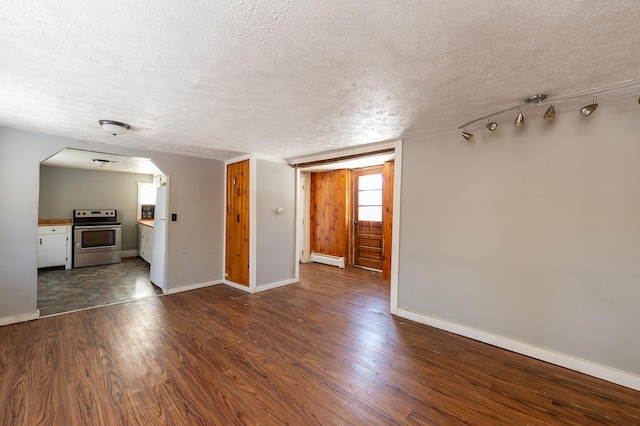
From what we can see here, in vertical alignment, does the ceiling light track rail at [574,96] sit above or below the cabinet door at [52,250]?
above

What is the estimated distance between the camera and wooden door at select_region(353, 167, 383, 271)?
5.49m

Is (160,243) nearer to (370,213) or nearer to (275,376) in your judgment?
(275,376)

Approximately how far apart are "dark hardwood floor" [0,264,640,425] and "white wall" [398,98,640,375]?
12.9 inches

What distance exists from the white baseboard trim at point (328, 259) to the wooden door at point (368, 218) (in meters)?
0.33

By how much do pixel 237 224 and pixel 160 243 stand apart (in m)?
1.24

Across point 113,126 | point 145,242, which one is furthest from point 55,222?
point 113,126

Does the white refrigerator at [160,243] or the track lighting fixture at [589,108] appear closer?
the track lighting fixture at [589,108]

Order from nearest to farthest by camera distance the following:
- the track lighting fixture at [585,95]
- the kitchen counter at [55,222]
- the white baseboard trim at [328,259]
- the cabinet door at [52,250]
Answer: the track lighting fixture at [585,95]
the cabinet door at [52,250]
the kitchen counter at [55,222]
the white baseboard trim at [328,259]

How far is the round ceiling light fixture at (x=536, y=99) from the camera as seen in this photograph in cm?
190

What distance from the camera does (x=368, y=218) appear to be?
5660 millimetres

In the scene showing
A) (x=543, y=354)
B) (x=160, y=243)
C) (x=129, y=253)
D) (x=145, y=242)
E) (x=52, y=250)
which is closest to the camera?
(x=543, y=354)

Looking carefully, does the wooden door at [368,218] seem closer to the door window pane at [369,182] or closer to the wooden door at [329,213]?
the door window pane at [369,182]

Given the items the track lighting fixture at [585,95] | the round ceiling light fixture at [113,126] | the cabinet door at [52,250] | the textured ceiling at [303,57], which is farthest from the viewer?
the cabinet door at [52,250]

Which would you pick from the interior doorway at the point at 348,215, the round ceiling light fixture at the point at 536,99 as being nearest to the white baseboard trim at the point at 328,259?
the interior doorway at the point at 348,215
